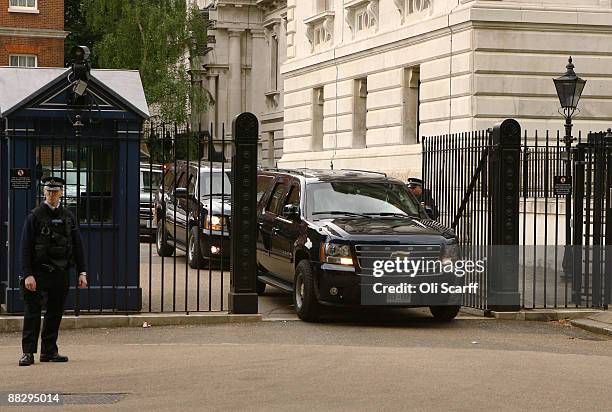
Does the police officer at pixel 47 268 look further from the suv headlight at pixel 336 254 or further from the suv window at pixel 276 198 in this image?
the suv window at pixel 276 198

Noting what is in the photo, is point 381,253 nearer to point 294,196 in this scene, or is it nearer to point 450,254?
point 450,254

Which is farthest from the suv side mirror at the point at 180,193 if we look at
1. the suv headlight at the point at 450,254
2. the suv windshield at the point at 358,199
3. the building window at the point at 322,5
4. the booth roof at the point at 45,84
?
the building window at the point at 322,5

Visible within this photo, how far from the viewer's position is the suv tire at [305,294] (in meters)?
15.5

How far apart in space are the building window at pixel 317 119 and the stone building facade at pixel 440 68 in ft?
2.38

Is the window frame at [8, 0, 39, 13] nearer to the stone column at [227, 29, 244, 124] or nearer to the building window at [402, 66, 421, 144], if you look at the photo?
the stone column at [227, 29, 244, 124]

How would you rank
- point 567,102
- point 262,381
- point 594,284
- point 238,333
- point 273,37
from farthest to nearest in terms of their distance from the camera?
point 273,37 → point 567,102 → point 594,284 → point 238,333 → point 262,381

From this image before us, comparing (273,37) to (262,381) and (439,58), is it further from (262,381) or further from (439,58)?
(262,381)

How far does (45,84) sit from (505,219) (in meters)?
5.89

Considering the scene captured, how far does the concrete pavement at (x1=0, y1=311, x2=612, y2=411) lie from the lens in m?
9.86

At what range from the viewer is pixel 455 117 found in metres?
29.2

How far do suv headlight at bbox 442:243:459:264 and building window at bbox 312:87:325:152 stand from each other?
24.5 metres

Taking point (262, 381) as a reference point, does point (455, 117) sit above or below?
above

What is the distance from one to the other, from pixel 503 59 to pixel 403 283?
46.9ft

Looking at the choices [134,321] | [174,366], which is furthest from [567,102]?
[174,366]
